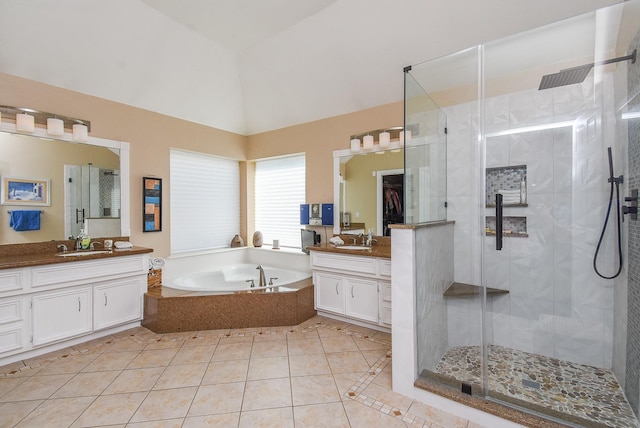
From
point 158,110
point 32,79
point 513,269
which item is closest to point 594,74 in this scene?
point 513,269

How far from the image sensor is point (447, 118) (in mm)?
3059

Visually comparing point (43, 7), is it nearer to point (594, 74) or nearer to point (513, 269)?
point (594, 74)

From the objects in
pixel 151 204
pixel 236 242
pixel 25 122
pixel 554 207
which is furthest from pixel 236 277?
pixel 554 207

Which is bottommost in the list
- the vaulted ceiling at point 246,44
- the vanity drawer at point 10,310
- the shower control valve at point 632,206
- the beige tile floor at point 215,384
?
the beige tile floor at point 215,384

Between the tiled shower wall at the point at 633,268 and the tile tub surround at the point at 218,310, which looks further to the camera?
the tile tub surround at the point at 218,310

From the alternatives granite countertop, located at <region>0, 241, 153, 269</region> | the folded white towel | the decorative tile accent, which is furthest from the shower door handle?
granite countertop, located at <region>0, 241, 153, 269</region>

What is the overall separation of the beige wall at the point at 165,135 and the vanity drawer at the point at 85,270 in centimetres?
57

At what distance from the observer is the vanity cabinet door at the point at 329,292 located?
10.8 ft

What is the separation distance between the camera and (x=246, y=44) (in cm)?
353

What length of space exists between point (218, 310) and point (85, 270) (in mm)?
1271

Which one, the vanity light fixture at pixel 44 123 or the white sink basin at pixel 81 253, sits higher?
the vanity light fixture at pixel 44 123

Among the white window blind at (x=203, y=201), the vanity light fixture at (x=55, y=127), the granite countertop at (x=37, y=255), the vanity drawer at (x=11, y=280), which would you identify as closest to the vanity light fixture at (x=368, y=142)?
the white window blind at (x=203, y=201)

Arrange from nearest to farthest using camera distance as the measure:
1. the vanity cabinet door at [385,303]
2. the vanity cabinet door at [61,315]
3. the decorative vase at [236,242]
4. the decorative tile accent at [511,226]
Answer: the vanity cabinet door at [61,315]
the decorative tile accent at [511,226]
the vanity cabinet door at [385,303]
the decorative vase at [236,242]

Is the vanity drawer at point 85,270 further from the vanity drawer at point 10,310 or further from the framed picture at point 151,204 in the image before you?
the framed picture at point 151,204
